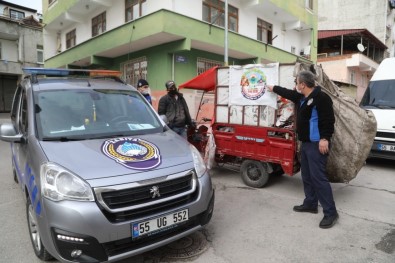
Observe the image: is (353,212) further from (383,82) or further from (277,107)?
(383,82)

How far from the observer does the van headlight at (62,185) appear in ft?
8.29

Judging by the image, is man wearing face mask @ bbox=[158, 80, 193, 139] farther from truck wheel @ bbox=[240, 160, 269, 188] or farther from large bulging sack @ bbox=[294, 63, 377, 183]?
large bulging sack @ bbox=[294, 63, 377, 183]

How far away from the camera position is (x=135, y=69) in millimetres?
15500

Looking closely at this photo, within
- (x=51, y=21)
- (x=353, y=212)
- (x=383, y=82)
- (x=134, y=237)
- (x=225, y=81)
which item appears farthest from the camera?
(x=51, y=21)

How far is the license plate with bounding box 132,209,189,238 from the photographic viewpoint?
262cm

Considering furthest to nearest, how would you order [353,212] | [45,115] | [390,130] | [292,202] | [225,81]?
[390,130], [225,81], [292,202], [353,212], [45,115]

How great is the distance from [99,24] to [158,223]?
1660 centimetres

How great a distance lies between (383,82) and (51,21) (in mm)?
19134

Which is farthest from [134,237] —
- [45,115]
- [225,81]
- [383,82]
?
[383,82]

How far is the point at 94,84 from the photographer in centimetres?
418

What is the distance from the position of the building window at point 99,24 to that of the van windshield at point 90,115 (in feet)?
45.9

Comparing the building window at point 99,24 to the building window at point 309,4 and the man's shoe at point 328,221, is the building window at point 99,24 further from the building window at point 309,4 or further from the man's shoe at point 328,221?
the man's shoe at point 328,221

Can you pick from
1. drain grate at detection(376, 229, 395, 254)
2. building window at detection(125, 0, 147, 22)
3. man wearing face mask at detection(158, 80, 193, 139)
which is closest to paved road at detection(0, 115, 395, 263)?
drain grate at detection(376, 229, 395, 254)

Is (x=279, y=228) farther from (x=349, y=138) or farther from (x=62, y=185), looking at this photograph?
(x=62, y=185)
